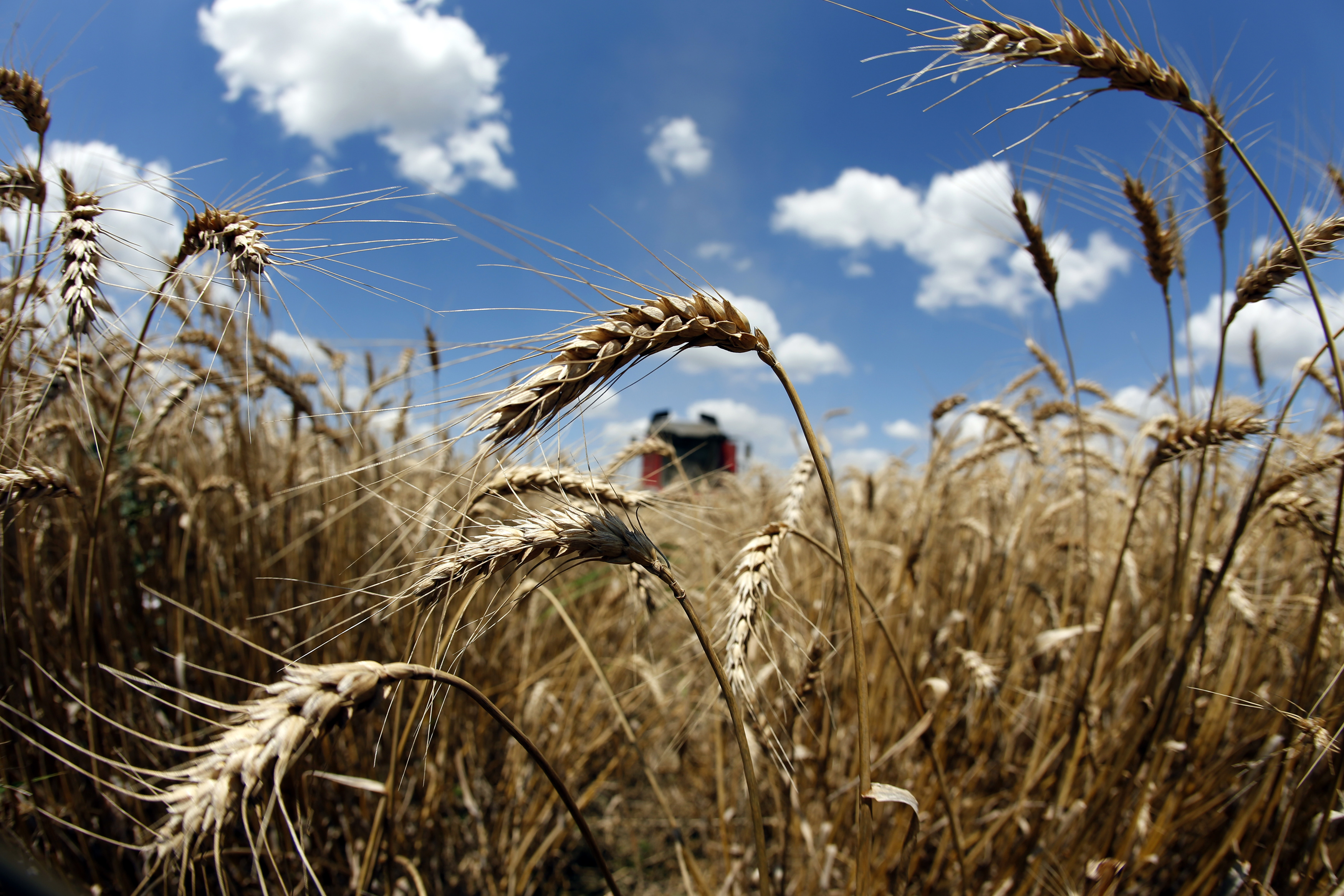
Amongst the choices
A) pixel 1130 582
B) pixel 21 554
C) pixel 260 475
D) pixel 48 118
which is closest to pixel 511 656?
pixel 260 475

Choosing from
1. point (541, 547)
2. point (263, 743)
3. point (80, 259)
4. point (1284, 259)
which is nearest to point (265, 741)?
point (263, 743)

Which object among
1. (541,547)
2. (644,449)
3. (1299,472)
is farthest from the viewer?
(644,449)

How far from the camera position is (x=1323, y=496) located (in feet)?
6.44

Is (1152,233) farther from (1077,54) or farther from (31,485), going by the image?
(31,485)

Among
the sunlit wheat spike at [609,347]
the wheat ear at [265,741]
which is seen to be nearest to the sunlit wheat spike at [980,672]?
the sunlit wheat spike at [609,347]

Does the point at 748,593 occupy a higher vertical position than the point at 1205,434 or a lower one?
lower

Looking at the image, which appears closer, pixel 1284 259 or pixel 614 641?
pixel 1284 259

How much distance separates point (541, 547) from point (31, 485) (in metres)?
1.03

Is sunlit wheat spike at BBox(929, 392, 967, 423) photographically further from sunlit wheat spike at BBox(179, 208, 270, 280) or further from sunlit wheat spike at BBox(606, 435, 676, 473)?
sunlit wheat spike at BBox(179, 208, 270, 280)

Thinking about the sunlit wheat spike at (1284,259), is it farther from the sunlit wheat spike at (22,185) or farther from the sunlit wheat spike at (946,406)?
the sunlit wheat spike at (22,185)

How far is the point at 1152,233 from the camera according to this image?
1.81m

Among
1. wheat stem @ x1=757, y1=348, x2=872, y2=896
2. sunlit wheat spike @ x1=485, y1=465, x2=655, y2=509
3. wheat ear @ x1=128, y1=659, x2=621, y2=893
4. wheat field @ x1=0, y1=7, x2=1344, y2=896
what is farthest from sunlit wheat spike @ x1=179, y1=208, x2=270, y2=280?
wheat stem @ x1=757, y1=348, x2=872, y2=896

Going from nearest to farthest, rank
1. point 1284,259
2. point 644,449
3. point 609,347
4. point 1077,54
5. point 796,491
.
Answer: point 609,347 → point 1077,54 → point 1284,259 → point 796,491 → point 644,449

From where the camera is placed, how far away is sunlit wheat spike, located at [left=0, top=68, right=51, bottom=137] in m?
1.37
